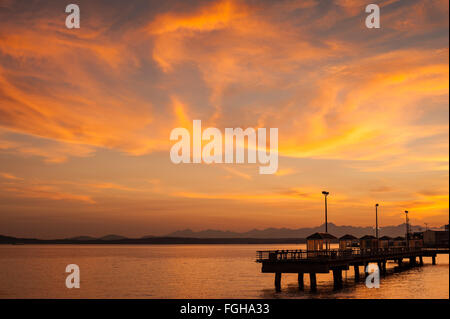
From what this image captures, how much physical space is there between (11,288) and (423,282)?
204ft

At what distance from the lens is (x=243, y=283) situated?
83500mm

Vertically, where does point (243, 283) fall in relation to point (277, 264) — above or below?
below

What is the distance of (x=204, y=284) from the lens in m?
83.2
